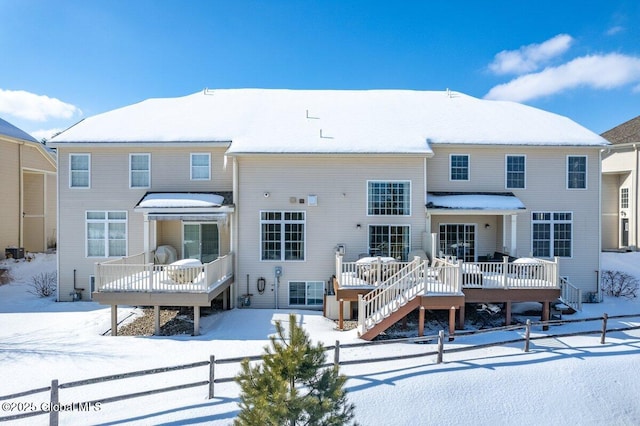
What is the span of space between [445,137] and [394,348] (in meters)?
8.87

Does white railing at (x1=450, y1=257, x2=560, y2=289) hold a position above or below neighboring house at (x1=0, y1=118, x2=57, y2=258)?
below

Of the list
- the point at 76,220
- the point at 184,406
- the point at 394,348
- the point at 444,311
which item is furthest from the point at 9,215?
the point at 444,311

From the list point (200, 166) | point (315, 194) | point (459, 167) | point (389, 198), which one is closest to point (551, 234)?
point (459, 167)

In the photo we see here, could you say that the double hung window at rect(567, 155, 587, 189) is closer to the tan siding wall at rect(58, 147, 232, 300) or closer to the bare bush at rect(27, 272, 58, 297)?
the tan siding wall at rect(58, 147, 232, 300)

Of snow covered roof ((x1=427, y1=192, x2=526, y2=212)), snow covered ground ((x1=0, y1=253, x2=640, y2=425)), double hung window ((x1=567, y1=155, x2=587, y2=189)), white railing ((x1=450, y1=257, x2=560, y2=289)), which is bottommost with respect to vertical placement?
snow covered ground ((x1=0, y1=253, x2=640, y2=425))

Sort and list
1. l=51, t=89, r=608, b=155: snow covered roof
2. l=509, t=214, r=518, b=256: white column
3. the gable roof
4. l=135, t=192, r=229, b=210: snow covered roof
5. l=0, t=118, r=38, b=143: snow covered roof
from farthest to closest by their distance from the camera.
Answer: the gable roof, l=0, t=118, r=38, b=143: snow covered roof, l=51, t=89, r=608, b=155: snow covered roof, l=509, t=214, r=518, b=256: white column, l=135, t=192, r=229, b=210: snow covered roof

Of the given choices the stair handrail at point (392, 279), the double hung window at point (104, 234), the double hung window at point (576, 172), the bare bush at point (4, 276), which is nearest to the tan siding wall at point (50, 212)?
the bare bush at point (4, 276)

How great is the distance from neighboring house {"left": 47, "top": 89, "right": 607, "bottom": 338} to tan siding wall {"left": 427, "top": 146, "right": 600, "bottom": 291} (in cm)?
5

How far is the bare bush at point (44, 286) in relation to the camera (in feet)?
47.3

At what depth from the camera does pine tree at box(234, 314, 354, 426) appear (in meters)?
4.00

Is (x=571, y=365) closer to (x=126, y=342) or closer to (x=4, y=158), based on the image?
(x=126, y=342)

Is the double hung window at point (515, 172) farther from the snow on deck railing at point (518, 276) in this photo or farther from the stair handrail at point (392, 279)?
the stair handrail at point (392, 279)


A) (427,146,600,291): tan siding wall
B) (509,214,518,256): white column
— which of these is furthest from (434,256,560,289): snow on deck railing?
(427,146,600,291): tan siding wall

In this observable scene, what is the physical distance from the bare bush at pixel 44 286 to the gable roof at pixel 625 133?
32.4m
